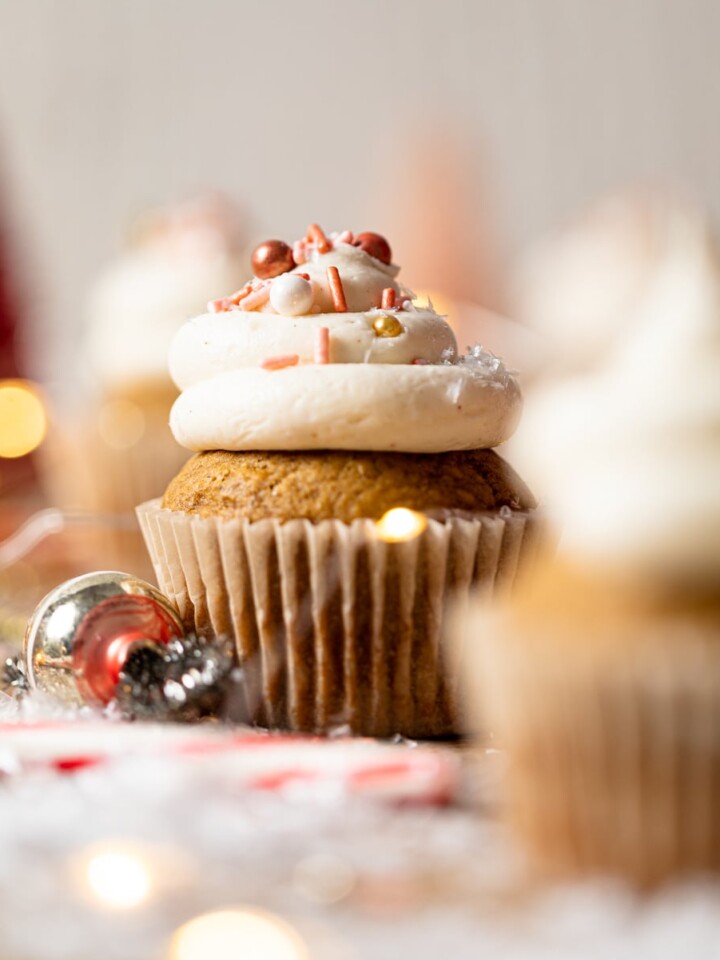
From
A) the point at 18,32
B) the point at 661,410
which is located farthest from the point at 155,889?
the point at 18,32

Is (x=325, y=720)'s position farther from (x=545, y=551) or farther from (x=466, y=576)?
(x=545, y=551)

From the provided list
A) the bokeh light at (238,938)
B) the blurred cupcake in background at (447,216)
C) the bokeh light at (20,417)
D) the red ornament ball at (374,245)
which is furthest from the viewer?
the blurred cupcake in background at (447,216)

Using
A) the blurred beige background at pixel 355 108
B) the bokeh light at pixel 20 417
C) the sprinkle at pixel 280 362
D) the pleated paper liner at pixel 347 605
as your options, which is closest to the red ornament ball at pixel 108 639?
the pleated paper liner at pixel 347 605

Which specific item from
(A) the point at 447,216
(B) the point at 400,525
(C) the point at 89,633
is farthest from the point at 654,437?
(A) the point at 447,216

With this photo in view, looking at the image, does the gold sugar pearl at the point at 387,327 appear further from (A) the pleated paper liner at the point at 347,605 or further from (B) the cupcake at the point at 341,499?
(A) the pleated paper liner at the point at 347,605

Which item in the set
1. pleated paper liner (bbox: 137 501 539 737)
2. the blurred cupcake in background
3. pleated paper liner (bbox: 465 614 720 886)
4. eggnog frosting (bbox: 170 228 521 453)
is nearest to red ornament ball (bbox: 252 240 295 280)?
eggnog frosting (bbox: 170 228 521 453)
